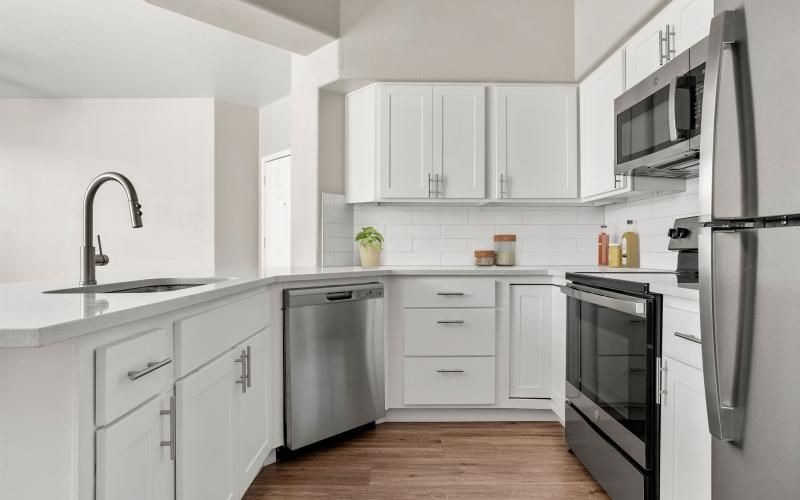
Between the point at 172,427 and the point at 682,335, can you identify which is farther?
the point at 682,335

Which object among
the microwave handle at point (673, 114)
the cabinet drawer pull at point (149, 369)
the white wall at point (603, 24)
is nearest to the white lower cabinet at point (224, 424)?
the cabinet drawer pull at point (149, 369)

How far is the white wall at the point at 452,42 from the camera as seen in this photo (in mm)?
3312

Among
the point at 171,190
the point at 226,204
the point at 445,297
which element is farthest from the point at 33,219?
the point at 445,297

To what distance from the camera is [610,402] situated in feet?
6.66

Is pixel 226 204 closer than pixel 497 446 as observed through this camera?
No

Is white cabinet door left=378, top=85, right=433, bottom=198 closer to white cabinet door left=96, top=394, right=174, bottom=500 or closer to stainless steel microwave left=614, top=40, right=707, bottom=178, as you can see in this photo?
stainless steel microwave left=614, top=40, right=707, bottom=178

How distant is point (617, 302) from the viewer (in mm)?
1912

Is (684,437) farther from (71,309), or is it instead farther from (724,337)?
(71,309)

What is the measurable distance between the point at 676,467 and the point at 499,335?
144cm

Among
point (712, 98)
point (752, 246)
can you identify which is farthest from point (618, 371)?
point (712, 98)

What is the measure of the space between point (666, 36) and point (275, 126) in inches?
191

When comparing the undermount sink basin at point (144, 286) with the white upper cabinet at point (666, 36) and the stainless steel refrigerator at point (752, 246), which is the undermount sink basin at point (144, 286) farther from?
the white upper cabinet at point (666, 36)

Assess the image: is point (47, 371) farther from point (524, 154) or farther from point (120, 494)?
point (524, 154)

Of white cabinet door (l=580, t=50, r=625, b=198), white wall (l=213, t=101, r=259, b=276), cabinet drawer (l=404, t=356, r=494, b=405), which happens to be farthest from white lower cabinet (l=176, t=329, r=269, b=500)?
white wall (l=213, t=101, r=259, b=276)
